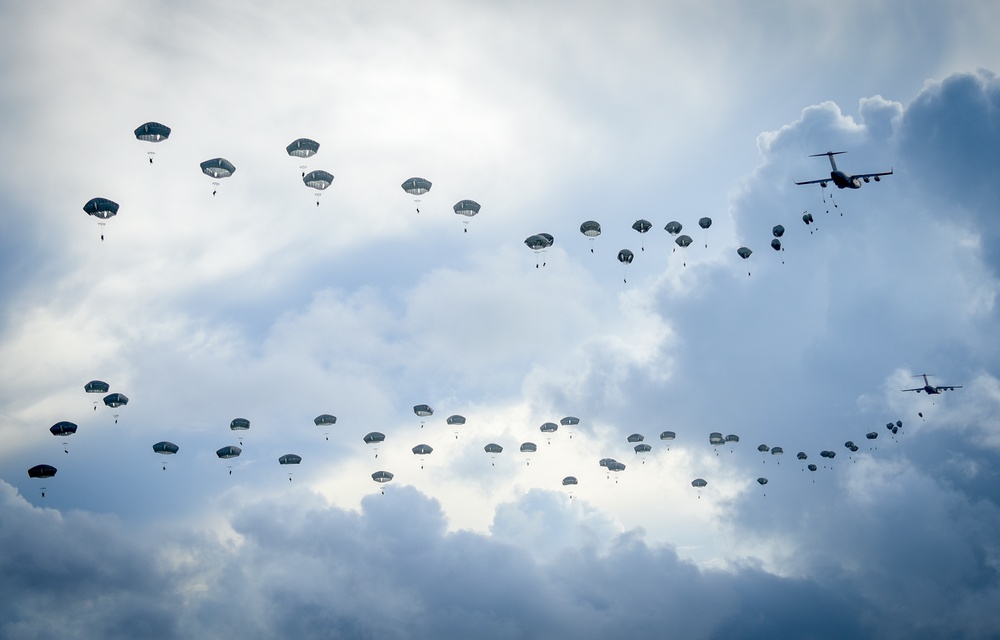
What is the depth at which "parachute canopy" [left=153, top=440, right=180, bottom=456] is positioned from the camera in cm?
12556

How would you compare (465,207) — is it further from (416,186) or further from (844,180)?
(844,180)

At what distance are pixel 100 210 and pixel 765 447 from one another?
13397 centimetres

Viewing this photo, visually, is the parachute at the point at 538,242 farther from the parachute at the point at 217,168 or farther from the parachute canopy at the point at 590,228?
the parachute at the point at 217,168

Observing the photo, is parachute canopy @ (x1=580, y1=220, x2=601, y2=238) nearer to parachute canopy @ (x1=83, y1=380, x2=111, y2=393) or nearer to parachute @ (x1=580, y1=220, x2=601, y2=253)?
parachute @ (x1=580, y1=220, x2=601, y2=253)

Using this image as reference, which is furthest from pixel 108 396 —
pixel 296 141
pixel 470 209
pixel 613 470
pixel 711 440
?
pixel 711 440

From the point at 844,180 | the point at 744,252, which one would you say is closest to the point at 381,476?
the point at 744,252

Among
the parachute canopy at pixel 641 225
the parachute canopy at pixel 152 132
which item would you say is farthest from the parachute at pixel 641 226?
the parachute canopy at pixel 152 132

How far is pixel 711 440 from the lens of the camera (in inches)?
6196

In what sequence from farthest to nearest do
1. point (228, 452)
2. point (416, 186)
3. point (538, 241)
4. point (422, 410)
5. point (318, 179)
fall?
point (422, 410) < point (228, 452) < point (538, 241) < point (416, 186) < point (318, 179)

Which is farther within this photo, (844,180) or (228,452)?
(228,452)

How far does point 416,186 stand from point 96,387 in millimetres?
59473

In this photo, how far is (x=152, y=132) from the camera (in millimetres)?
101125

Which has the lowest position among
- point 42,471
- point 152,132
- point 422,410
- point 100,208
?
point 42,471

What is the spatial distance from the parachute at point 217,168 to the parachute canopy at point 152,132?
6.37 metres
